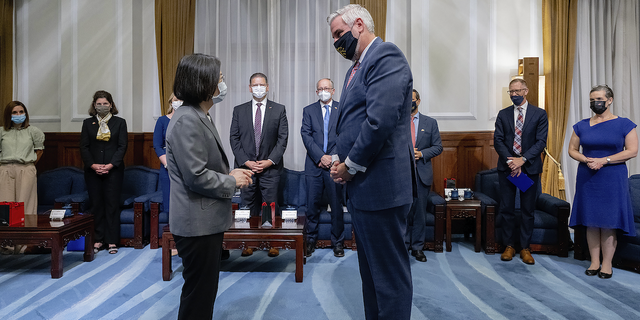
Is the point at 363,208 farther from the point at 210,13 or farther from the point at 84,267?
the point at 210,13

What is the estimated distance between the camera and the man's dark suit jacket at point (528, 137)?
3.82m

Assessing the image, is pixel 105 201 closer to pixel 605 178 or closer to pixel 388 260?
pixel 388 260

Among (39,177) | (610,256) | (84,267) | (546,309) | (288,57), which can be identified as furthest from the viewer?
(288,57)

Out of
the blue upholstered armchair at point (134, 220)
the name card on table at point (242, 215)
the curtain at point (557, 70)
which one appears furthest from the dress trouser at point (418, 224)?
the blue upholstered armchair at point (134, 220)

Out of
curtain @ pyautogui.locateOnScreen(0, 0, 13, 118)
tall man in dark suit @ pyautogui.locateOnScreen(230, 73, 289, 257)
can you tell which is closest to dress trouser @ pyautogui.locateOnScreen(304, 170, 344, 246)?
tall man in dark suit @ pyautogui.locateOnScreen(230, 73, 289, 257)

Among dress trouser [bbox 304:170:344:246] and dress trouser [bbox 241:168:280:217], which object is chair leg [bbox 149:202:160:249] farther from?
dress trouser [bbox 304:170:344:246]

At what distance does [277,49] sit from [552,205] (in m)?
3.65

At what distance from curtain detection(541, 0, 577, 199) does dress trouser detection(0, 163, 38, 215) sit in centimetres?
588

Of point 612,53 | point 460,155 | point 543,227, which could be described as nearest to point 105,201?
point 460,155

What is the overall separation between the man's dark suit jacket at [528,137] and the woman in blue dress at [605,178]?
14.3 inches

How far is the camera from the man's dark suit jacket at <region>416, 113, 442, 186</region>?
13.4 feet

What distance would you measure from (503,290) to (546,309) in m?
0.39

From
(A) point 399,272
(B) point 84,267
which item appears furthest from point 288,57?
(A) point 399,272

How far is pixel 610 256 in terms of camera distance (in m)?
3.40
